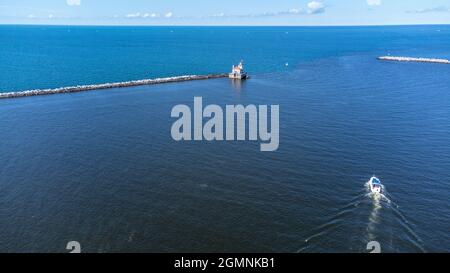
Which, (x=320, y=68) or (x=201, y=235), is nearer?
(x=201, y=235)

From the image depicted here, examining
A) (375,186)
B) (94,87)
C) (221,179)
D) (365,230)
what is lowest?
(365,230)

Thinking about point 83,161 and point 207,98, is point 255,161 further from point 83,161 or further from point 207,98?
point 207,98

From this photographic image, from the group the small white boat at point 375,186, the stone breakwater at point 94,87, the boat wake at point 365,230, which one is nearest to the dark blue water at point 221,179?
the boat wake at point 365,230

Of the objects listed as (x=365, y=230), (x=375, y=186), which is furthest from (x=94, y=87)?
(x=365, y=230)

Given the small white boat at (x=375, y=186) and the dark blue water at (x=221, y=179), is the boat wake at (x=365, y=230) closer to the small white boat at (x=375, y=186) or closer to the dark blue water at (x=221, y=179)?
the dark blue water at (x=221, y=179)

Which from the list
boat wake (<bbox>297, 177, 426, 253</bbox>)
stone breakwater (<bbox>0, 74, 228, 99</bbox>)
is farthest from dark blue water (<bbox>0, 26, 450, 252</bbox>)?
stone breakwater (<bbox>0, 74, 228, 99</bbox>)

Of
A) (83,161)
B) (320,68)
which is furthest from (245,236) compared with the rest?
(320,68)

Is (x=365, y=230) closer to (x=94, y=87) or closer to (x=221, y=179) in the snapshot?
(x=221, y=179)
